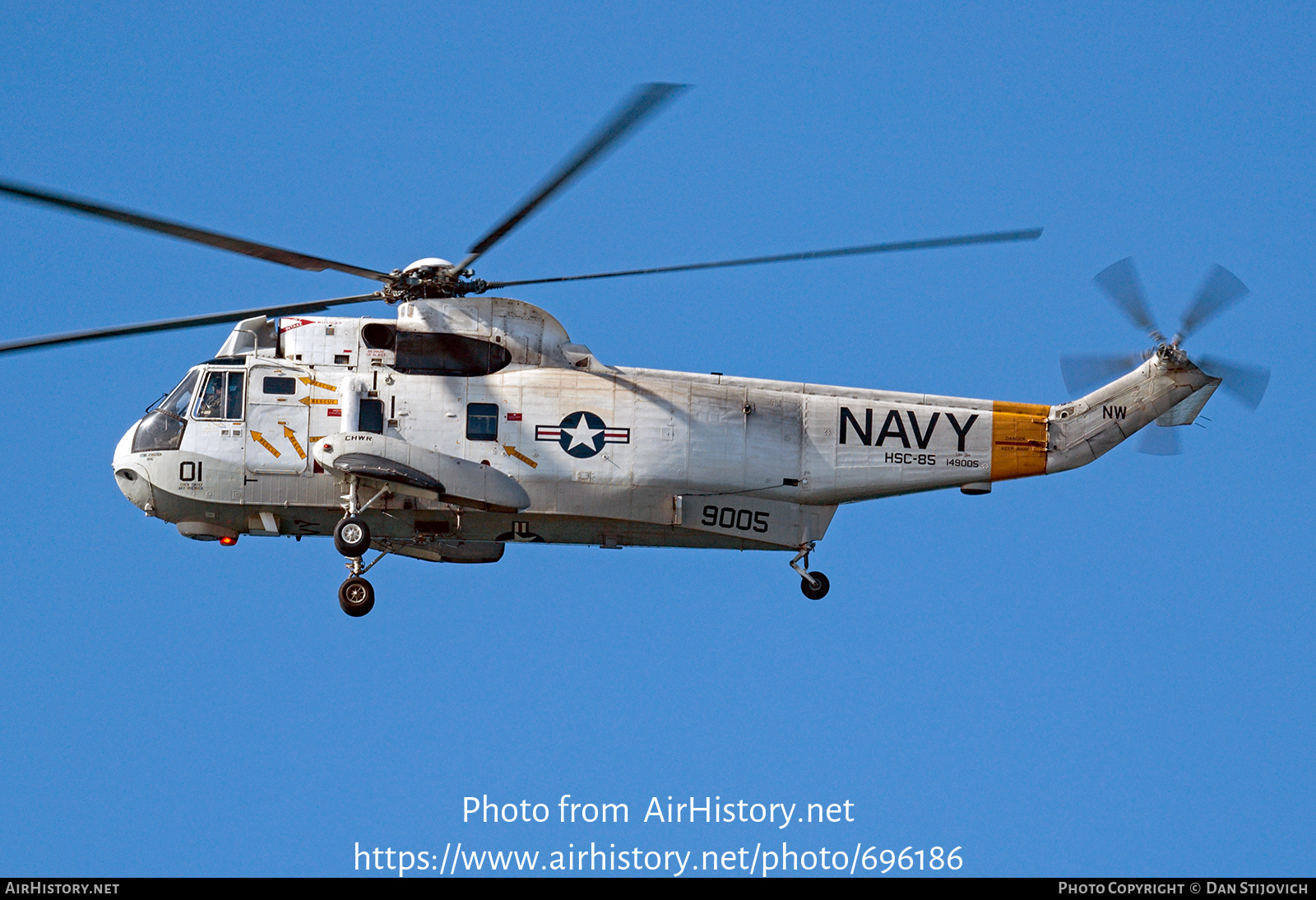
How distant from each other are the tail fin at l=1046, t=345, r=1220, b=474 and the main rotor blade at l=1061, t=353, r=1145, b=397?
0.35 feet

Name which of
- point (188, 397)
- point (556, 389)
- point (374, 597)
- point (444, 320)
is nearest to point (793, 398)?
point (556, 389)

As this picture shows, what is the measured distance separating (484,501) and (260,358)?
368 centimetres

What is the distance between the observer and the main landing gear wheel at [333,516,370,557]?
65.4ft

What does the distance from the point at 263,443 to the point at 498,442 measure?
3084 millimetres

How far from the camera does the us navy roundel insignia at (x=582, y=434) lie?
20422 mm

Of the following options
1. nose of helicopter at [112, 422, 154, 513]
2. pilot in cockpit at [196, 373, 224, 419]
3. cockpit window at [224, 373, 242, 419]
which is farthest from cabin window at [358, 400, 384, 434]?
nose of helicopter at [112, 422, 154, 513]

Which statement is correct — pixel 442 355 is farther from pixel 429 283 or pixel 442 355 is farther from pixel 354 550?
pixel 354 550

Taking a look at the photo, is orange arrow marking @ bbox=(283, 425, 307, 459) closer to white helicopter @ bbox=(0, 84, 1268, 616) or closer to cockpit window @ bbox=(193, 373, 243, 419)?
white helicopter @ bbox=(0, 84, 1268, 616)

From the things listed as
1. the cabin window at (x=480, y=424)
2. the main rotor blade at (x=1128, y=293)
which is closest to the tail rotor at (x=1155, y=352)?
the main rotor blade at (x=1128, y=293)

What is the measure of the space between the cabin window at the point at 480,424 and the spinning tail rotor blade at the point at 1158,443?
9.19 m

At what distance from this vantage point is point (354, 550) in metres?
19.9

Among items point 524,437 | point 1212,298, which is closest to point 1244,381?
point 1212,298
